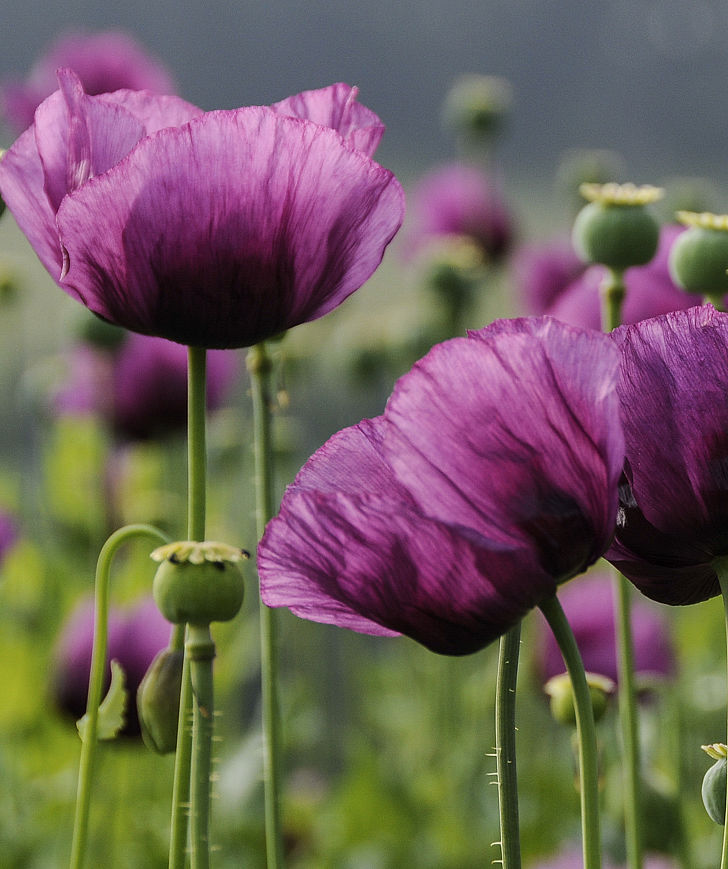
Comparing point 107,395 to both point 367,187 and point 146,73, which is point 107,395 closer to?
point 146,73

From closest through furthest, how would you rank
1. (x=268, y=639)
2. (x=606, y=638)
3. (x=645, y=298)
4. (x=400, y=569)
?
1. (x=400, y=569)
2. (x=268, y=639)
3. (x=645, y=298)
4. (x=606, y=638)

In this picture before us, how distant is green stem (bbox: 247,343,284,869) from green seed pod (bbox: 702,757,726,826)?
109 mm

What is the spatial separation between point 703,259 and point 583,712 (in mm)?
160

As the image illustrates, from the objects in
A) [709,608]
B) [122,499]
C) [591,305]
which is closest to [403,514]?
[591,305]

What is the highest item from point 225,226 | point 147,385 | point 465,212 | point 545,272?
point 465,212

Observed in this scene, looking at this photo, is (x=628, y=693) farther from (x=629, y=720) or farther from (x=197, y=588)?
(x=197, y=588)

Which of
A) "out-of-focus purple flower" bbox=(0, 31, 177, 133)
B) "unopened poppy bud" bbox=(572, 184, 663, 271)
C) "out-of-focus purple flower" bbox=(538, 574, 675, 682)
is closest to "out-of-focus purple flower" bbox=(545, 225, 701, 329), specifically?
"unopened poppy bud" bbox=(572, 184, 663, 271)

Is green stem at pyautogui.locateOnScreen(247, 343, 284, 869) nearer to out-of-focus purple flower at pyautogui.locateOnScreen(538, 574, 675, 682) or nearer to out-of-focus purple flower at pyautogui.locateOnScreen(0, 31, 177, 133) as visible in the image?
out-of-focus purple flower at pyautogui.locateOnScreen(538, 574, 675, 682)

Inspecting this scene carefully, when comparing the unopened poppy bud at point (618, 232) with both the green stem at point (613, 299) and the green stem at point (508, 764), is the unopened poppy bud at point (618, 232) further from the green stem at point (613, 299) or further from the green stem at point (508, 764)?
the green stem at point (508, 764)

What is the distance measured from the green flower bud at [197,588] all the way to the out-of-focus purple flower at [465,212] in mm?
965

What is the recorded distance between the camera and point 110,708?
0.98 feet

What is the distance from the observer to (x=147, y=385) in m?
0.80

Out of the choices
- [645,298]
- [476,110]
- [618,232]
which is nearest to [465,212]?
[476,110]

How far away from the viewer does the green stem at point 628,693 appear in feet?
1.09
